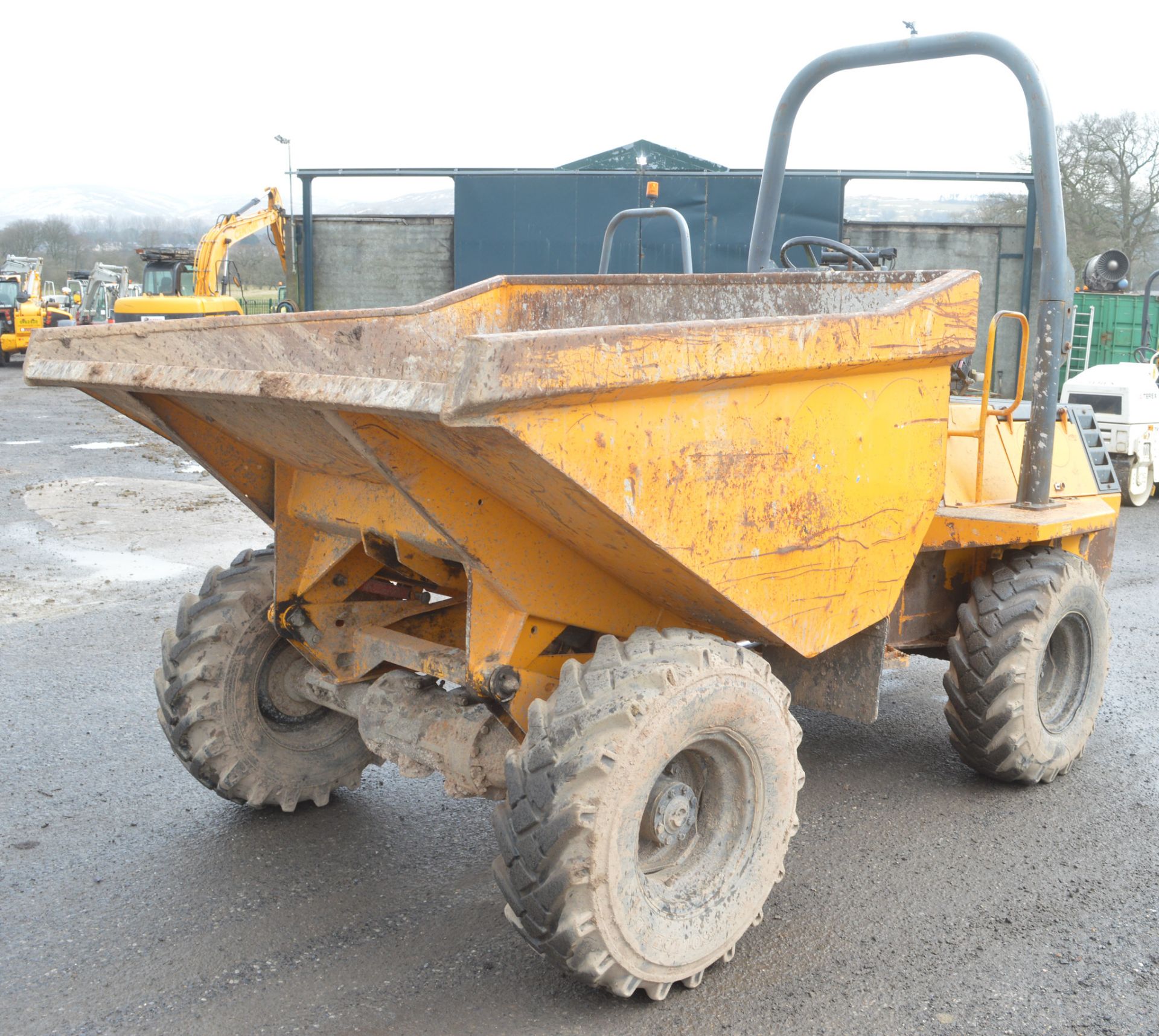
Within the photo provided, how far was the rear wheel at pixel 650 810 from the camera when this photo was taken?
8.35 feet

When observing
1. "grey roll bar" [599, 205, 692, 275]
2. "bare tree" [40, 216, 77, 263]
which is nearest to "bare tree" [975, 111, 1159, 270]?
"grey roll bar" [599, 205, 692, 275]

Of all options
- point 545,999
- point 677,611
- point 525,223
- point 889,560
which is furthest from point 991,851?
point 525,223

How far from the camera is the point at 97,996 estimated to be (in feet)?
9.28

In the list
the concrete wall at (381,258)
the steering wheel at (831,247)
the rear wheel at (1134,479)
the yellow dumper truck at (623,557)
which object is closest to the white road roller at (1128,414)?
the rear wheel at (1134,479)

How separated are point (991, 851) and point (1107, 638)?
1102mm

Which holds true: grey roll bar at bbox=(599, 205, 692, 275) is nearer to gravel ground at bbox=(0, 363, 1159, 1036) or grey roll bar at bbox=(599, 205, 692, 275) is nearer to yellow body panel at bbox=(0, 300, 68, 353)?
gravel ground at bbox=(0, 363, 1159, 1036)

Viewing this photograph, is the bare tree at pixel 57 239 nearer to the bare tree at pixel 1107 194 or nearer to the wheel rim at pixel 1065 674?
the bare tree at pixel 1107 194

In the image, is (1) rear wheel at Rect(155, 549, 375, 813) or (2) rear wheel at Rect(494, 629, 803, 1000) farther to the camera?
(1) rear wheel at Rect(155, 549, 375, 813)

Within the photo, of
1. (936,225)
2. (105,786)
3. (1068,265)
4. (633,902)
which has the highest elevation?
(936,225)

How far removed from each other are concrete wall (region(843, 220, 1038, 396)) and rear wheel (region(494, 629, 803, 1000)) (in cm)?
1375

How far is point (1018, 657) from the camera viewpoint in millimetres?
3820

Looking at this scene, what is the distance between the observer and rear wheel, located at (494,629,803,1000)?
2545 millimetres

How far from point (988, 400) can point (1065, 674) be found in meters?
1.08

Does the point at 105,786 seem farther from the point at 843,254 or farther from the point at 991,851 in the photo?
the point at 843,254
